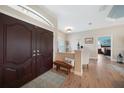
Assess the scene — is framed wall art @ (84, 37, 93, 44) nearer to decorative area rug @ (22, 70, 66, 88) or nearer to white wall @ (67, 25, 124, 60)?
white wall @ (67, 25, 124, 60)

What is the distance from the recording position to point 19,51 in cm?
229

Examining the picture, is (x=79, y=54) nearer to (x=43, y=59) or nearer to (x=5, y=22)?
(x=43, y=59)

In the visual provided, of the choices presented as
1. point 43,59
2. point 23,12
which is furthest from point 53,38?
point 23,12

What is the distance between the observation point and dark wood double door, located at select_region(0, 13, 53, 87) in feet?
6.28

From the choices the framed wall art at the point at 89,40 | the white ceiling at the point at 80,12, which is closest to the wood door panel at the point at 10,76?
the white ceiling at the point at 80,12

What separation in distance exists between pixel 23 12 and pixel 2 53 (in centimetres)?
126

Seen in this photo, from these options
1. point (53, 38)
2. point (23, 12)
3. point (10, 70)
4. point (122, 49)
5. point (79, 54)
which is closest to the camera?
point (10, 70)

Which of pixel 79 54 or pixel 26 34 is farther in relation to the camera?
pixel 79 54

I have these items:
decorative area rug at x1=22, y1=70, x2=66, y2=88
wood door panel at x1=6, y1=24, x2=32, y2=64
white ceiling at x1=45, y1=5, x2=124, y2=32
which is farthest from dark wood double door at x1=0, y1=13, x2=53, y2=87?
white ceiling at x1=45, y1=5, x2=124, y2=32

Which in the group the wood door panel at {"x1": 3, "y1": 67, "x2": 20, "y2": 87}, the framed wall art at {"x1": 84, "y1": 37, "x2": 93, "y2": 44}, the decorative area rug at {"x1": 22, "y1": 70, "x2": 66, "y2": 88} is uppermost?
the framed wall art at {"x1": 84, "y1": 37, "x2": 93, "y2": 44}

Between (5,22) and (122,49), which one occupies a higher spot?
(5,22)

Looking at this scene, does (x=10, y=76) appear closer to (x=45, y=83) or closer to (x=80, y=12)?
(x=45, y=83)

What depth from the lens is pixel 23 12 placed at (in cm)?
242
